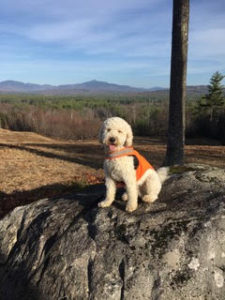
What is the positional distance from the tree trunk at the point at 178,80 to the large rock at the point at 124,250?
5.33 m

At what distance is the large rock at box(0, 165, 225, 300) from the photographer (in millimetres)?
3705

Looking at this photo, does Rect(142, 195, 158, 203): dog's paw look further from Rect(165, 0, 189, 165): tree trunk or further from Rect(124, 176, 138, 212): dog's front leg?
Rect(165, 0, 189, 165): tree trunk

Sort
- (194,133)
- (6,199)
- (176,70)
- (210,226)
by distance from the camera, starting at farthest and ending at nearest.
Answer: (194,133), (176,70), (6,199), (210,226)

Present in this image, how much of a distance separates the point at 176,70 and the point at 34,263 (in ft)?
25.2

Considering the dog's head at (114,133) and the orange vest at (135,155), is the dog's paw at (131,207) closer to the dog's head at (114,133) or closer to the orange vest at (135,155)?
the orange vest at (135,155)

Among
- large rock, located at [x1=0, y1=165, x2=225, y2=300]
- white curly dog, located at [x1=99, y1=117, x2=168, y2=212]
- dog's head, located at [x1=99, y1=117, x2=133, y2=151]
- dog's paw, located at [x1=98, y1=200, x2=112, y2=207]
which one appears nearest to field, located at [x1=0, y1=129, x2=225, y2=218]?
large rock, located at [x1=0, y1=165, x2=225, y2=300]

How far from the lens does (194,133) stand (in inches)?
1633

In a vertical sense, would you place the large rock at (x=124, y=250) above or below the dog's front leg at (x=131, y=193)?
below

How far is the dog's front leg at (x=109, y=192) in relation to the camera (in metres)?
4.76

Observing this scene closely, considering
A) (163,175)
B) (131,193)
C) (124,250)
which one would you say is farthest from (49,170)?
(124,250)

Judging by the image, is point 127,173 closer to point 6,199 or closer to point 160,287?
point 160,287

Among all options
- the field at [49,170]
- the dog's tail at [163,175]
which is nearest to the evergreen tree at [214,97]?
the field at [49,170]

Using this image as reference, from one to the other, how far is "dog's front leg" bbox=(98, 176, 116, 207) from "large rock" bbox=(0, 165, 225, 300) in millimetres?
107

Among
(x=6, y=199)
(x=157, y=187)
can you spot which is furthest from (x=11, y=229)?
(x=6, y=199)
